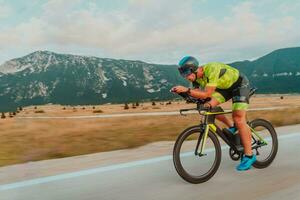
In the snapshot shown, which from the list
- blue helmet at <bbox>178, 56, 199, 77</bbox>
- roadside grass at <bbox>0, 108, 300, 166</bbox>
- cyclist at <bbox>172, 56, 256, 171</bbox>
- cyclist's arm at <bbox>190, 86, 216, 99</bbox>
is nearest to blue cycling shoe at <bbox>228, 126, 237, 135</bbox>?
cyclist at <bbox>172, 56, 256, 171</bbox>

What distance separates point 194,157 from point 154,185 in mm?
703

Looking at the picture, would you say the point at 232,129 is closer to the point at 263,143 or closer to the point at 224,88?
the point at 224,88

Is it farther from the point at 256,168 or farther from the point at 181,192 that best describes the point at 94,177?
the point at 256,168

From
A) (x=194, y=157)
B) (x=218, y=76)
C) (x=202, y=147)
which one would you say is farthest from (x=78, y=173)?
(x=218, y=76)

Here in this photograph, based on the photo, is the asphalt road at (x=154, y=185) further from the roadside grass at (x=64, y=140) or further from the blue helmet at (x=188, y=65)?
the roadside grass at (x=64, y=140)

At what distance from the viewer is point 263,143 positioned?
7.17 m

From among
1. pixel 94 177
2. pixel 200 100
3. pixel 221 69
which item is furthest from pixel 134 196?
pixel 221 69

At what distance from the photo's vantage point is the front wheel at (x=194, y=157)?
6.00 meters

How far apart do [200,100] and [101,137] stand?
516 centimetres

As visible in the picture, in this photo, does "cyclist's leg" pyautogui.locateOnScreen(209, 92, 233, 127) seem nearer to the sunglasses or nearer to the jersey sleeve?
the jersey sleeve

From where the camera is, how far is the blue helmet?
605cm

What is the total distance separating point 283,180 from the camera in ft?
A: 19.8

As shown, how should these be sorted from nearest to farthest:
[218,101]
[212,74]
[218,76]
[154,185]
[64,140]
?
1. [154,185]
2. [212,74]
3. [218,76]
4. [218,101]
5. [64,140]

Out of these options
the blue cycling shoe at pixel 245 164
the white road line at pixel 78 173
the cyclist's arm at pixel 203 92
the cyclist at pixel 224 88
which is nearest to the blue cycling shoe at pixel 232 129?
the cyclist at pixel 224 88
